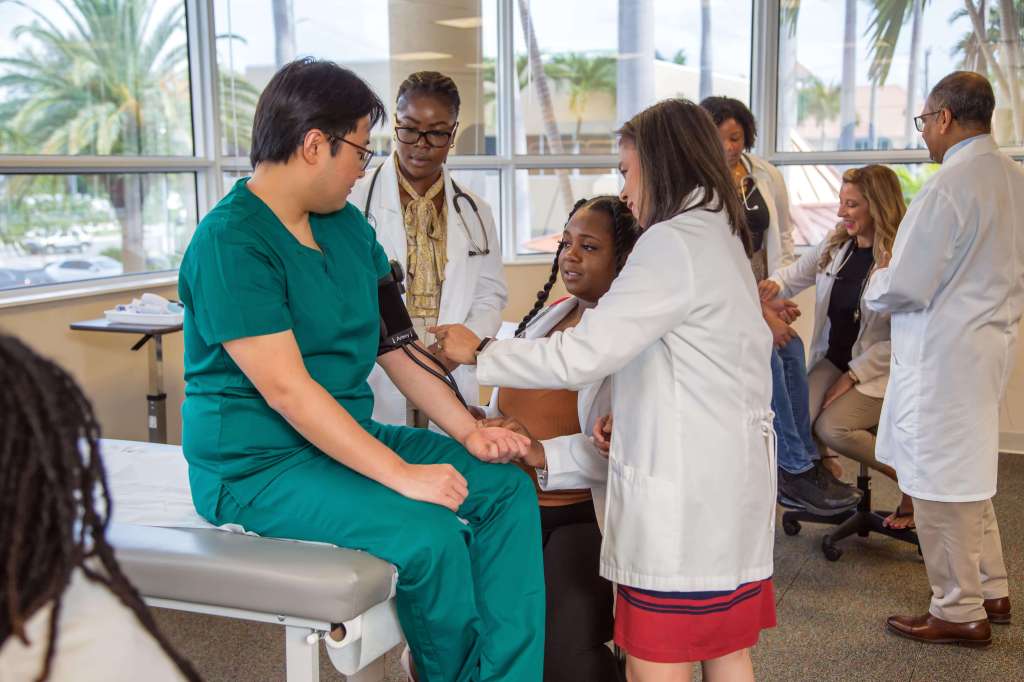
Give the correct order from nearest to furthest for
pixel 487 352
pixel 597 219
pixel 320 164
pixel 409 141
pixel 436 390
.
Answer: pixel 320 164, pixel 487 352, pixel 436 390, pixel 597 219, pixel 409 141

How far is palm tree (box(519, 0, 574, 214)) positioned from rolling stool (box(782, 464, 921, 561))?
241 cm

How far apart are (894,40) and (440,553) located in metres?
4.49

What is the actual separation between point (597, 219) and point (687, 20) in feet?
11.7

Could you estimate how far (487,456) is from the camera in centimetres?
184

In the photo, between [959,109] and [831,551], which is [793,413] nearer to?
[831,551]

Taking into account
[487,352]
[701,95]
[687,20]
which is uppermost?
[687,20]

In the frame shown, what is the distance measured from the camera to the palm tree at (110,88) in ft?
11.7

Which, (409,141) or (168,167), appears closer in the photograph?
(409,141)

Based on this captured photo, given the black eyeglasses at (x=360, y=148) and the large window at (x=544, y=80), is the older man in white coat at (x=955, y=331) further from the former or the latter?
the large window at (x=544, y=80)

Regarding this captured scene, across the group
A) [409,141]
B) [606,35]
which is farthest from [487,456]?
[606,35]

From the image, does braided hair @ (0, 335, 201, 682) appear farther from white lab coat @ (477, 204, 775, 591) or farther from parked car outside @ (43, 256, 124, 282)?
parked car outside @ (43, 256, 124, 282)

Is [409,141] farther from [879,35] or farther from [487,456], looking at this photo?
[879,35]

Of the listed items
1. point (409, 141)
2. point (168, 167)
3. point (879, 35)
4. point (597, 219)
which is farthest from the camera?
point (879, 35)

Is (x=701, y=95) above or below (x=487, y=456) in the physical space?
above
